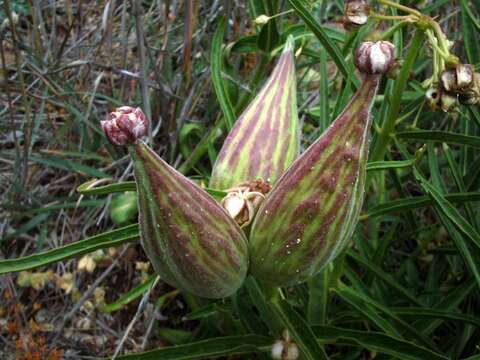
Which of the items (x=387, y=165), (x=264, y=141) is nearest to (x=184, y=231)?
(x=264, y=141)

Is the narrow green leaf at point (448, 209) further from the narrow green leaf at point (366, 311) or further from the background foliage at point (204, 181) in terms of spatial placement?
the narrow green leaf at point (366, 311)

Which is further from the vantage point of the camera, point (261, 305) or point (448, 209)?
point (261, 305)

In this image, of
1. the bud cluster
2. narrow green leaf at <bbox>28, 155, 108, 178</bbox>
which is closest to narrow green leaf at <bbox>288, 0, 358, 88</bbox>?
the bud cluster

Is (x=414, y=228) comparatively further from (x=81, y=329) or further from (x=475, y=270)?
(x=81, y=329)

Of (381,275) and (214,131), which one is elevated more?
(214,131)

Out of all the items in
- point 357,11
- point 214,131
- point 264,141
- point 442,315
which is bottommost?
point 442,315

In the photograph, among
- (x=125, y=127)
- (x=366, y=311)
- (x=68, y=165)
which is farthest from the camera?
(x=68, y=165)

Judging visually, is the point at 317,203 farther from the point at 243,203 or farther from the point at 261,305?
the point at 261,305

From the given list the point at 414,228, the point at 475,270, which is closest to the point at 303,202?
the point at 475,270
